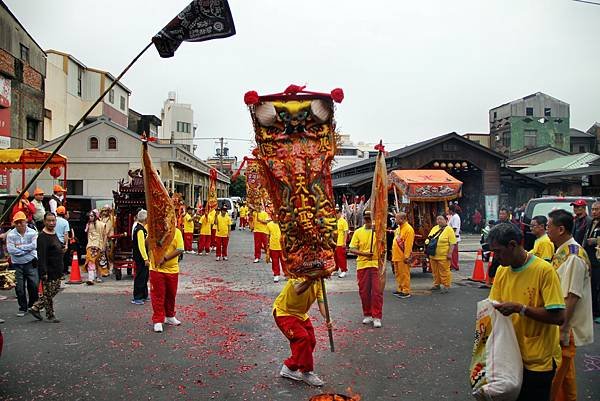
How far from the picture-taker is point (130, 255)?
488 inches

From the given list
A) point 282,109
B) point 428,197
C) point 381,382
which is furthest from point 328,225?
point 428,197

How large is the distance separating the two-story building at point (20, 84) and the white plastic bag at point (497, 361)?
807 inches

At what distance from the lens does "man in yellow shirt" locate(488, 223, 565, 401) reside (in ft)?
10.4

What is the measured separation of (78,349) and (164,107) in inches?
2182

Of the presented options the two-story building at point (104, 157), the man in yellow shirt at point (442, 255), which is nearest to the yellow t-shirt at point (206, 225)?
the man in yellow shirt at point (442, 255)

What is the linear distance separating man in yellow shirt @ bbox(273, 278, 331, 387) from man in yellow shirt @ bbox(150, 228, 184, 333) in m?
2.79

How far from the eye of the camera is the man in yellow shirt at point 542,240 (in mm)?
6977

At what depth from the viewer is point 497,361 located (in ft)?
10.2

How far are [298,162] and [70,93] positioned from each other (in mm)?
31697

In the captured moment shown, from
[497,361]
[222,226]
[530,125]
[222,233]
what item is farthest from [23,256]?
[530,125]

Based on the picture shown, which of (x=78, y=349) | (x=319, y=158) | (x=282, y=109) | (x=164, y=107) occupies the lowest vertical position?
(x=78, y=349)

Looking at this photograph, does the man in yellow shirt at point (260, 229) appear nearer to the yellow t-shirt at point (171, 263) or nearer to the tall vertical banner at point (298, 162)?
the yellow t-shirt at point (171, 263)

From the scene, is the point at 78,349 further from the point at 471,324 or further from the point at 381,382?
the point at 471,324

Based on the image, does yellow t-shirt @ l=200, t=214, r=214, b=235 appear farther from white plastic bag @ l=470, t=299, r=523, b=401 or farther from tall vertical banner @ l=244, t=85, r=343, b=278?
white plastic bag @ l=470, t=299, r=523, b=401
